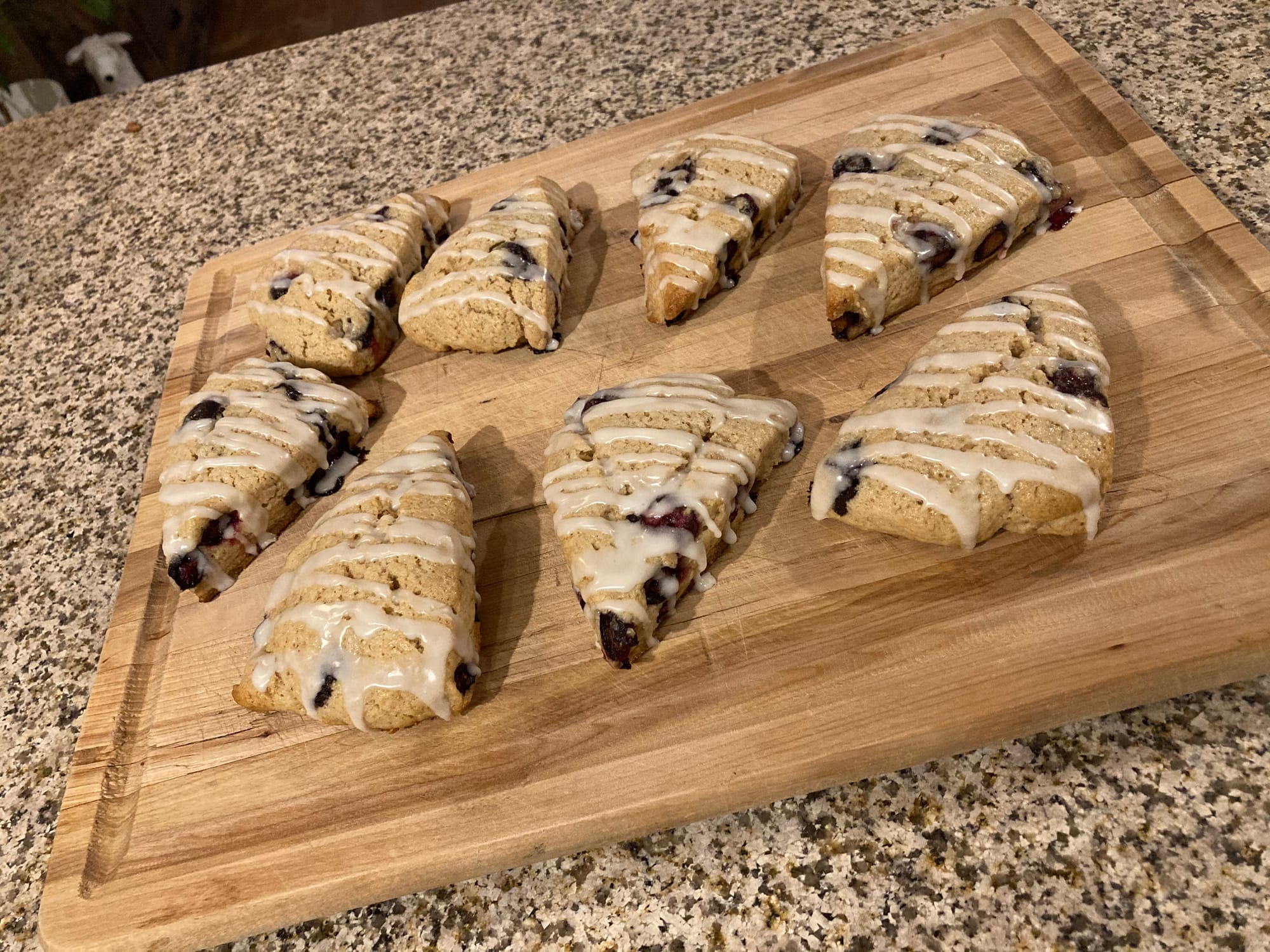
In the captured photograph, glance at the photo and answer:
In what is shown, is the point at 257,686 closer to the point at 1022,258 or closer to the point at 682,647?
the point at 682,647

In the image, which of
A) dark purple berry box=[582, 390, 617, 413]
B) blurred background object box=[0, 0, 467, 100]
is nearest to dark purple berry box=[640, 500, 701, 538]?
dark purple berry box=[582, 390, 617, 413]

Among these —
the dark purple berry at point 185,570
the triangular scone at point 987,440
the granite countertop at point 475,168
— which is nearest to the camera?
the granite countertop at point 475,168

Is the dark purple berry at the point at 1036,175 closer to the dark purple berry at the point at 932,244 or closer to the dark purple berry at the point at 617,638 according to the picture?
the dark purple berry at the point at 932,244

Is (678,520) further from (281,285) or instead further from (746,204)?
(281,285)

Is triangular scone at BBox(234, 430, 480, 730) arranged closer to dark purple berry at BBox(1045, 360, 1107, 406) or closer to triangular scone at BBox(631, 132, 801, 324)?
triangular scone at BBox(631, 132, 801, 324)

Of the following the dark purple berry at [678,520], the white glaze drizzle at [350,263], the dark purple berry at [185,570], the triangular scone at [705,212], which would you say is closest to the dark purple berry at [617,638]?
the dark purple berry at [678,520]

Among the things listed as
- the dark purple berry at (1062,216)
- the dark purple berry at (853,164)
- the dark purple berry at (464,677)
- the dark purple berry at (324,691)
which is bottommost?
the dark purple berry at (464,677)

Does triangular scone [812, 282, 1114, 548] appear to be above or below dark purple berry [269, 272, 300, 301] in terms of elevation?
below
